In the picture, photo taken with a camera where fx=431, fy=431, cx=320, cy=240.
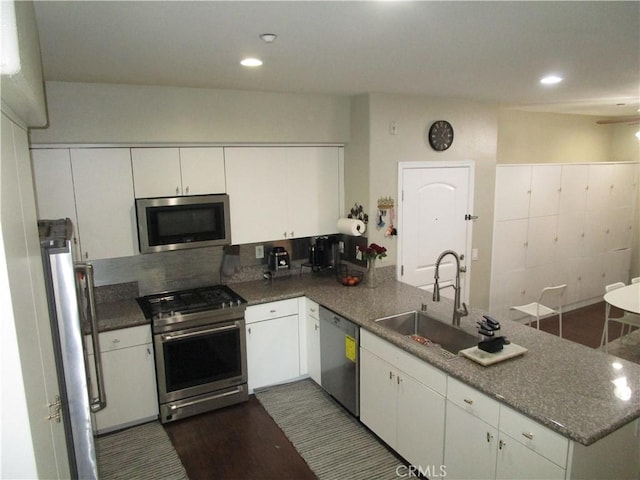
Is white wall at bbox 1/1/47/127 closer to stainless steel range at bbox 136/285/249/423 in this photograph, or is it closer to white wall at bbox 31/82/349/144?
white wall at bbox 31/82/349/144

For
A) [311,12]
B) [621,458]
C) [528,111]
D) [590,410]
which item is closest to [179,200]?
[311,12]

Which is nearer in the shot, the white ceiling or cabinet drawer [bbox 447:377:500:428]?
the white ceiling

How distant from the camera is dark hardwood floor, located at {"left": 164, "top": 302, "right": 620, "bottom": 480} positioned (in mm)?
2809

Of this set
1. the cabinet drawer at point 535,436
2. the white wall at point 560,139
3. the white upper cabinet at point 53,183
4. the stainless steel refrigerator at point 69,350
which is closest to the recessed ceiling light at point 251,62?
the stainless steel refrigerator at point 69,350

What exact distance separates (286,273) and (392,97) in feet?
6.27

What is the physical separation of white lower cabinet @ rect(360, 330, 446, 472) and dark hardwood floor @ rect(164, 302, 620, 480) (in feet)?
1.95

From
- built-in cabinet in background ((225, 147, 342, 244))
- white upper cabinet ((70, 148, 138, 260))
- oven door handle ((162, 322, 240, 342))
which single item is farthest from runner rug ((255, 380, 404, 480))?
white upper cabinet ((70, 148, 138, 260))

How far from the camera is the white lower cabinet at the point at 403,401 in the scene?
2.46 meters

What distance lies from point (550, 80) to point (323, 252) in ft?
7.81

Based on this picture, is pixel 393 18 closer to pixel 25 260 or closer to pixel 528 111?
pixel 25 260

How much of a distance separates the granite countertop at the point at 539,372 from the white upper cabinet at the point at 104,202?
1.70 feet

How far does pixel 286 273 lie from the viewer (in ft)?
14.0

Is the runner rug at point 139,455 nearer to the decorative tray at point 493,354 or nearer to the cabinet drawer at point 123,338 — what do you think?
the cabinet drawer at point 123,338

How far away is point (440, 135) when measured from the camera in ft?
13.3
